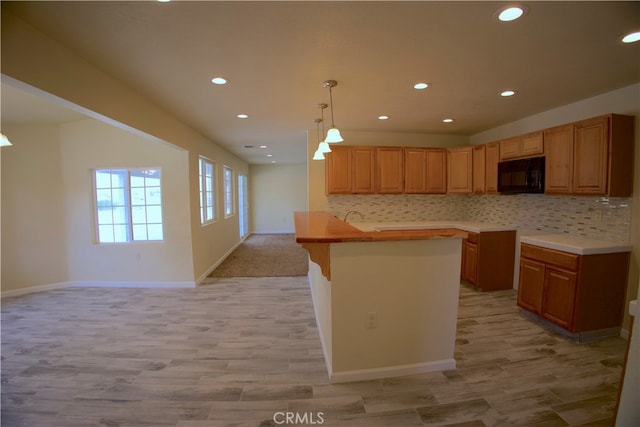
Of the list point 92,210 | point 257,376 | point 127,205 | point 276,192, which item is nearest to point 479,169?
point 257,376

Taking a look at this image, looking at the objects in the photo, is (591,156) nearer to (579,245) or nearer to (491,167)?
(579,245)

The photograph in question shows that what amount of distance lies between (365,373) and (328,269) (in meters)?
0.89

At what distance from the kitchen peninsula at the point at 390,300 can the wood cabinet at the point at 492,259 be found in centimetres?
210

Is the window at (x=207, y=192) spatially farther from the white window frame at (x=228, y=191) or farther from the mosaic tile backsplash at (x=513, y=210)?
the mosaic tile backsplash at (x=513, y=210)

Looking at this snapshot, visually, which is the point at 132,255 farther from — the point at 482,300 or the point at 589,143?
the point at 589,143

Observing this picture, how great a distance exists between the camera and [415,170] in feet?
14.6

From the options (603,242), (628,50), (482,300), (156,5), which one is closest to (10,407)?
(156,5)

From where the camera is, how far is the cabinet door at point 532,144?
324 cm

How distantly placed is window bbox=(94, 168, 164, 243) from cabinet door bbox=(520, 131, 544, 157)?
17.5 feet

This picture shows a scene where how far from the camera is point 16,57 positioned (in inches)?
→ 62.3

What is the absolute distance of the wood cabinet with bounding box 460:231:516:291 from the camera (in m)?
3.89

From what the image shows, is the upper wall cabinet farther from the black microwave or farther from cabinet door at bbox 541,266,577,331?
cabinet door at bbox 541,266,577,331

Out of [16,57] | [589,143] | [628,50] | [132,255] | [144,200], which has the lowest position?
[132,255]

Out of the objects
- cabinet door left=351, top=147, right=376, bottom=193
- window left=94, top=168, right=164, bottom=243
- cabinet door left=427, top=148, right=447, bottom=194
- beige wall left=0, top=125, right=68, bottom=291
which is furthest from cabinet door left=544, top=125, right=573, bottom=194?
beige wall left=0, top=125, right=68, bottom=291
